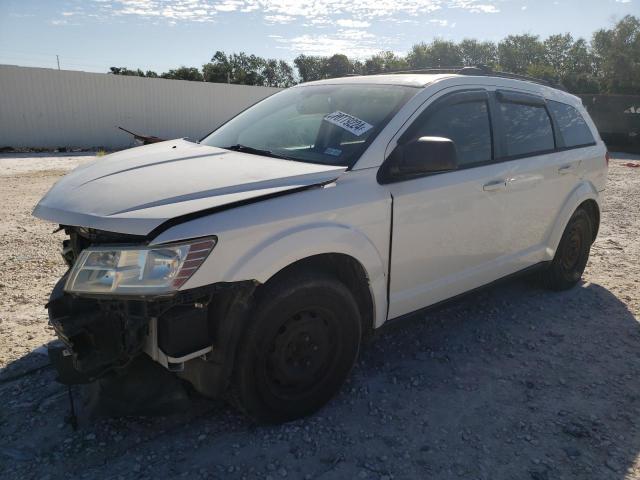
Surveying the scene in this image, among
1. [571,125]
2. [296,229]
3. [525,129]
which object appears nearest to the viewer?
[296,229]

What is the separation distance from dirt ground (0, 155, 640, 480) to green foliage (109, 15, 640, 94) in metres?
52.4

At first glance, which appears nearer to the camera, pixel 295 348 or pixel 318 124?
pixel 295 348

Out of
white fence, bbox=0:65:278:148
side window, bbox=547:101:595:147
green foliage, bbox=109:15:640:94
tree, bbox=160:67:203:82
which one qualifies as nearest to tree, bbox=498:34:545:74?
green foliage, bbox=109:15:640:94

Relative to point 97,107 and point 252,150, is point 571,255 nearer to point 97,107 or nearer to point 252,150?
point 252,150

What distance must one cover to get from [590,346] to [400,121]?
7.44ft

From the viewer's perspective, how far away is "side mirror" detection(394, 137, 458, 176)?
2.77 meters

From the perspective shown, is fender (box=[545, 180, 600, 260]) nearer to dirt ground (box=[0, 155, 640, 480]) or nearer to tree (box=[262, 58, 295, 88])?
→ dirt ground (box=[0, 155, 640, 480])

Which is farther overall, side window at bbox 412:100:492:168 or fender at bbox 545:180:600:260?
fender at bbox 545:180:600:260

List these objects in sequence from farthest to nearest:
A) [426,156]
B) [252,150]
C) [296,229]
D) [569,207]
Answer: [569,207] → [252,150] → [426,156] → [296,229]

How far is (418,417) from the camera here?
287 cm

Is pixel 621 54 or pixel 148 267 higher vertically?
pixel 621 54

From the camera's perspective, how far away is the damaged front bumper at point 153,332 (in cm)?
220

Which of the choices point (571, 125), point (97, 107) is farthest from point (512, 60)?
point (571, 125)

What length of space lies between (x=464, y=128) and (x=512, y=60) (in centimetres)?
8799
